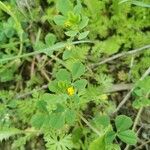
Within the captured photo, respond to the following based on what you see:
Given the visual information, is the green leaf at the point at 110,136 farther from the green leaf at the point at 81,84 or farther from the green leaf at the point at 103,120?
the green leaf at the point at 81,84

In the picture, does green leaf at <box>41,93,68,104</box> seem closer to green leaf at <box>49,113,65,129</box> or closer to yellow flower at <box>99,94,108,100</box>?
green leaf at <box>49,113,65,129</box>

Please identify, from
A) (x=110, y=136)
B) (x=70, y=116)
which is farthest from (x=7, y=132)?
(x=110, y=136)

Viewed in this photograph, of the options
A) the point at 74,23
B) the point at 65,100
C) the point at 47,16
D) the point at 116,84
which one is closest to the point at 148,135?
the point at 116,84

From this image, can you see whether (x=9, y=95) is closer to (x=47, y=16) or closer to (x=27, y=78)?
(x=27, y=78)

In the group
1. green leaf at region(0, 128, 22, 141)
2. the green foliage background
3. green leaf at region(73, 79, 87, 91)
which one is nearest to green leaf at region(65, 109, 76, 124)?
the green foliage background

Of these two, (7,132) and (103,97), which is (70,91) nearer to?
(103,97)

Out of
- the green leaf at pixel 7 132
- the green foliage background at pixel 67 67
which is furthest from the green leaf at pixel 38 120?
the green leaf at pixel 7 132

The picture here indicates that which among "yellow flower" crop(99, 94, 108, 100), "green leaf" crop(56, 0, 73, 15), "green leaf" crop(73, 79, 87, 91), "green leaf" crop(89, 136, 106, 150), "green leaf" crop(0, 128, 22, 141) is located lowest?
"green leaf" crop(0, 128, 22, 141)
